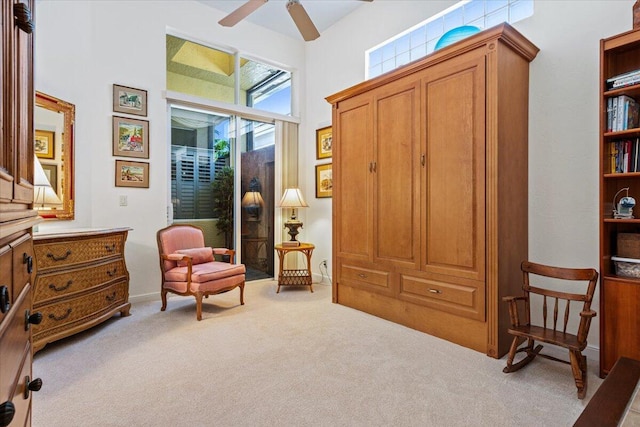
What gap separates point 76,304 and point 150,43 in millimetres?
2882

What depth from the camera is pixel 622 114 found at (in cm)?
205

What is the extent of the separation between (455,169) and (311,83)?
121 inches

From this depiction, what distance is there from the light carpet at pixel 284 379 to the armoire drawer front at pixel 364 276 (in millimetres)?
391

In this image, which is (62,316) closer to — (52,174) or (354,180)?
(52,174)

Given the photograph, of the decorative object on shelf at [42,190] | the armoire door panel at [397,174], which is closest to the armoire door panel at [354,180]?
the armoire door panel at [397,174]

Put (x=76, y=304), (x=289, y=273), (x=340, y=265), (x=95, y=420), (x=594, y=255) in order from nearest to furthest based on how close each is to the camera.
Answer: (x=95, y=420) → (x=594, y=255) → (x=76, y=304) → (x=340, y=265) → (x=289, y=273)

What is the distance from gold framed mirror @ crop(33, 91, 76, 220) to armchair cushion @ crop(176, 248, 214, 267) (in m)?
1.11

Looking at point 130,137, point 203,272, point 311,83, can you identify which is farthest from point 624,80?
point 130,137

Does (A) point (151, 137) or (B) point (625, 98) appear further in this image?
(A) point (151, 137)

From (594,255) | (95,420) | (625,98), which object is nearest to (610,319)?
(594,255)

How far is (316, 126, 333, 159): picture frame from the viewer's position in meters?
4.58

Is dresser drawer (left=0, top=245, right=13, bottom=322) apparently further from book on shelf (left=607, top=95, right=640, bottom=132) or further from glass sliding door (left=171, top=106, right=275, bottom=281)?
glass sliding door (left=171, top=106, right=275, bottom=281)

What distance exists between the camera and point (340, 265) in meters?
3.66

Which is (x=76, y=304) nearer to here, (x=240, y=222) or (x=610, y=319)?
(x=240, y=222)
